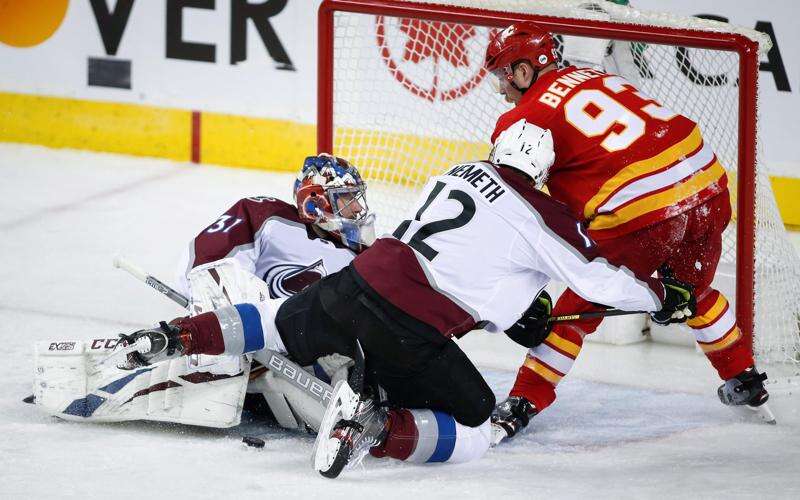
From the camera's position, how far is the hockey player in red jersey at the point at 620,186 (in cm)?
344

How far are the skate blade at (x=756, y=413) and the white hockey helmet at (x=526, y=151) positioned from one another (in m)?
0.98

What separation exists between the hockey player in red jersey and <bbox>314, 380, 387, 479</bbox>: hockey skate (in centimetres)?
55

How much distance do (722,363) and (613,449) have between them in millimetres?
427

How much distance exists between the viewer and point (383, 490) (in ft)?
9.82

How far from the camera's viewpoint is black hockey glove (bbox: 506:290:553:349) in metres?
3.48

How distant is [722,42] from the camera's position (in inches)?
155

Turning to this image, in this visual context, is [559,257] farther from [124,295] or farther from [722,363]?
[124,295]

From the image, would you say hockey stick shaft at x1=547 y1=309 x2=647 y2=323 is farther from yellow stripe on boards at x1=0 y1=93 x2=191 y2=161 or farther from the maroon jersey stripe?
yellow stripe on boards at x1=0 y1=93 x2=191 y2=161

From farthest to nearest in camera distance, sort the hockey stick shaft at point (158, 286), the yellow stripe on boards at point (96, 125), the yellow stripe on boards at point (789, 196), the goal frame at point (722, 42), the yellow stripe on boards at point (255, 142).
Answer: the yellow stripe on boards at point (96, 125)
the yellow stripe on boards at point (255, 142)
the yellow stripe on boards at point (789, 196)
the goal frame at point (722, 42)
the hockey stick shaft at point (158, 286)

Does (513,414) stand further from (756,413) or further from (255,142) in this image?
(255,142)

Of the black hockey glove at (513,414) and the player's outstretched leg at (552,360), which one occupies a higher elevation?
the player's outstretched leg at (552,360)

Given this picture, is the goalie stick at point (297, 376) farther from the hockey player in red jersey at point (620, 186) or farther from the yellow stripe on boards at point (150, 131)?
the yellow stripe on boards at point (150, 131)

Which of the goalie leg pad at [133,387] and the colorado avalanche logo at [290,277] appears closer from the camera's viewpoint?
the goalie leg pad at [133,387]

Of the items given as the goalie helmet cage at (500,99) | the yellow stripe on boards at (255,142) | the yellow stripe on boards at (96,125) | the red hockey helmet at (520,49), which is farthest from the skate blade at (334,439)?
the yellow stripe on boards at (96,125)
